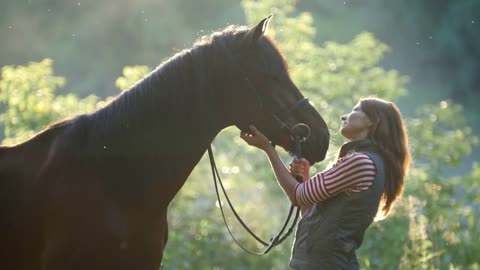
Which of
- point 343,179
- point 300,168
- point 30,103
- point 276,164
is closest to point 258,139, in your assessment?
point 276,164

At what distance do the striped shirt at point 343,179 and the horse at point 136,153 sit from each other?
0.62 ft

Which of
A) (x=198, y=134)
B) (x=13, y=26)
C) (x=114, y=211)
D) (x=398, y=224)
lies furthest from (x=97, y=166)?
(x=13, y=26)

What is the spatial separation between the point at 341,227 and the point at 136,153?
3.41 feet

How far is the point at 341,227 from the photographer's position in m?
3.53

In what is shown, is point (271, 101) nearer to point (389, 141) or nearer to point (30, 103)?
point (389, 141)

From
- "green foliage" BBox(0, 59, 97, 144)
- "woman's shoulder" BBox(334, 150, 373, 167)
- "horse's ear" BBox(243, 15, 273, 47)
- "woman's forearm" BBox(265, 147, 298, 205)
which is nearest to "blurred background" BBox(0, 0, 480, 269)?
"green foliage" BBox(0, 59, 97, 144)

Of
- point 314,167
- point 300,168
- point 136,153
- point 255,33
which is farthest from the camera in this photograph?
point 314,167

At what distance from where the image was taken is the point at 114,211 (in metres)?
3.36

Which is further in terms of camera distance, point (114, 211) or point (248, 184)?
point (248, 184)

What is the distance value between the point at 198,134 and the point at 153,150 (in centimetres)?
23

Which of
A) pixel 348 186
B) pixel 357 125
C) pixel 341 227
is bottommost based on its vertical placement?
pixel 341 227

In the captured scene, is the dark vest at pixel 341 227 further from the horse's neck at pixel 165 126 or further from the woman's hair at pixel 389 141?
the horse's neck at pixel 165 126

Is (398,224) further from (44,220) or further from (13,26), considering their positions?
(13,26)

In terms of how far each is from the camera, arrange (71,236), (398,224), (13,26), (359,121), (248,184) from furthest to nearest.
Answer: (13,26)
(248,184)
(398,224)
(359,121)
(71,236)
